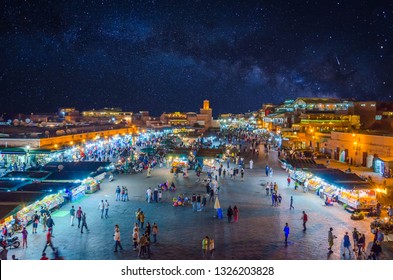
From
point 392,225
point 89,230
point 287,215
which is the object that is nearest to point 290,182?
point 287,215

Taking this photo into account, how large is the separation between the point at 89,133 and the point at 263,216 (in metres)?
35.8

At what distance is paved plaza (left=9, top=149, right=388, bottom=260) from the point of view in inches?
452

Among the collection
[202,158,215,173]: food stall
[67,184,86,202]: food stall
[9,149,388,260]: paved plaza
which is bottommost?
[9,149,388,260]: paved plaza

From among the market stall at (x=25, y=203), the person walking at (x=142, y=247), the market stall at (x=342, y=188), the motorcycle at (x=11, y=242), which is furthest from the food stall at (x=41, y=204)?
the market stall at (x=342, y=188)

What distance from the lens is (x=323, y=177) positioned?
63.3 feet

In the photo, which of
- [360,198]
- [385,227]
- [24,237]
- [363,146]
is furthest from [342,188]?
[363,146]

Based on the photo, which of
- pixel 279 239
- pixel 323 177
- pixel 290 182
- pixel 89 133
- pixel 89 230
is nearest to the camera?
pixel 279 239

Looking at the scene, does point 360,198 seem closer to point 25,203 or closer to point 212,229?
point 212,229

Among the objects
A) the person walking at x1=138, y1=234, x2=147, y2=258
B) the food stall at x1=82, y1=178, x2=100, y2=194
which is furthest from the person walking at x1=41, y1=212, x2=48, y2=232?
the food stall at x1=82, y1=178, x2=100, y2=194

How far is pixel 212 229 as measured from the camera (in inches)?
549

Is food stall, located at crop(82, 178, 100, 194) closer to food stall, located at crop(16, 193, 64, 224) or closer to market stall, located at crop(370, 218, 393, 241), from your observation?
food stall, located at crop(16, 193, 64, 224)

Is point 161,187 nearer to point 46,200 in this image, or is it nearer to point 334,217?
point 46,200

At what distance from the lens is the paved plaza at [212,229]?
1148cm

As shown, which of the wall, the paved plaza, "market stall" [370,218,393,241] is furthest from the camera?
the wall
